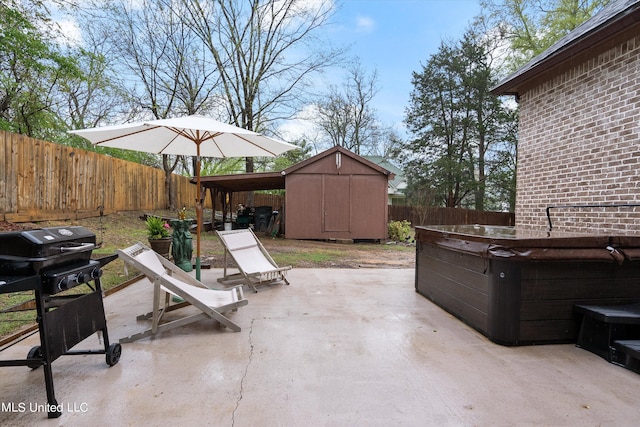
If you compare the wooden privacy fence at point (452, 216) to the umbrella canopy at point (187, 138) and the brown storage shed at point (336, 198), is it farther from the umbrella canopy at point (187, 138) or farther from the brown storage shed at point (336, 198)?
the umbrella canopy at point (187, 138)

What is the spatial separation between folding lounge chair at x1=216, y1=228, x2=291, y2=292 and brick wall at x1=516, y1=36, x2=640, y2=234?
4.08 m

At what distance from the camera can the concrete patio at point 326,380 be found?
1.82m

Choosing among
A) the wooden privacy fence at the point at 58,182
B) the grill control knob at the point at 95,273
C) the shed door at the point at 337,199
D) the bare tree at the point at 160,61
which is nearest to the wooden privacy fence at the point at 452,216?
the shed door at the point at 337,199

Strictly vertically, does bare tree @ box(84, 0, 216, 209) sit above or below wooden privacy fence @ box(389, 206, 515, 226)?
above

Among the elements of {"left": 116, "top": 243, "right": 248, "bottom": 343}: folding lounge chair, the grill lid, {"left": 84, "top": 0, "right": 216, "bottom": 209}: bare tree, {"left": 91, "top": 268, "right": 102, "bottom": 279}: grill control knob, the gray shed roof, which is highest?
{"left": 84, "top": 0, "right": 216, "bottom": 209}: bare tree

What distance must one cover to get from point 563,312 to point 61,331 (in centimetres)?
383

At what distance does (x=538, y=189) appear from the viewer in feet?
16.6

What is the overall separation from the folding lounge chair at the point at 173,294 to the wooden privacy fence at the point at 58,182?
5976mm

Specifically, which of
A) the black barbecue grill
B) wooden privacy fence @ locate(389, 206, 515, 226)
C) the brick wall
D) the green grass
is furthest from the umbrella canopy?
wooden privacy fence @ locate(389, 206, 515, 226)

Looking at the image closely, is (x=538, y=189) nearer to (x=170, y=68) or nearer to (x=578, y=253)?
(x=578, y=253)

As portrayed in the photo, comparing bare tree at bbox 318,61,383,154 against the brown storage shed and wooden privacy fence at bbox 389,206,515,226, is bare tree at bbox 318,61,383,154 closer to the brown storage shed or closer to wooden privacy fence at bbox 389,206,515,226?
wooden privacy fence at bbox 389,206,515,226

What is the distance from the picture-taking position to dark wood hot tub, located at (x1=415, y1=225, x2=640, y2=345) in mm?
2686

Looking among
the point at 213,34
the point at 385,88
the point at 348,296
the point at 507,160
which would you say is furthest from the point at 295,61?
the point at 348,296

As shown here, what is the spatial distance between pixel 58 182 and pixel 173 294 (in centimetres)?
796
